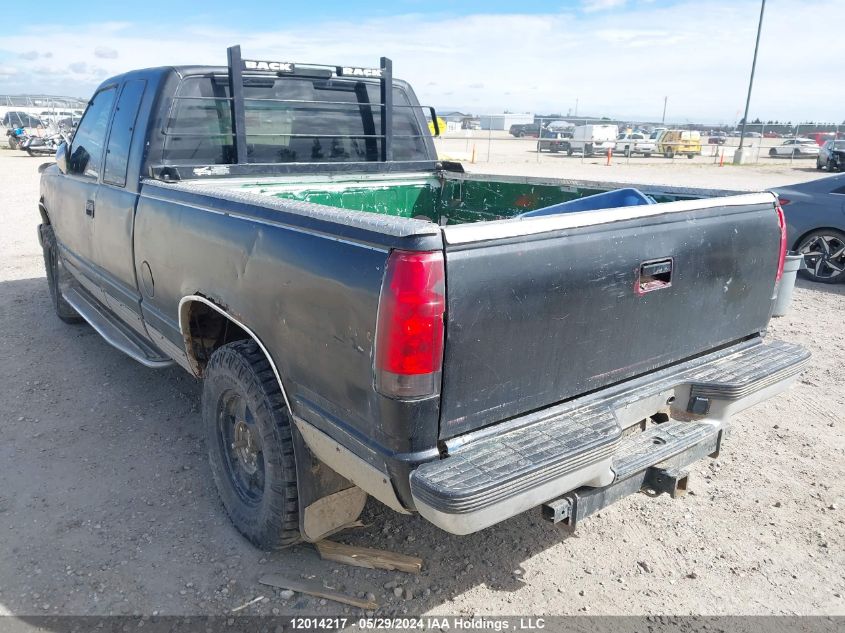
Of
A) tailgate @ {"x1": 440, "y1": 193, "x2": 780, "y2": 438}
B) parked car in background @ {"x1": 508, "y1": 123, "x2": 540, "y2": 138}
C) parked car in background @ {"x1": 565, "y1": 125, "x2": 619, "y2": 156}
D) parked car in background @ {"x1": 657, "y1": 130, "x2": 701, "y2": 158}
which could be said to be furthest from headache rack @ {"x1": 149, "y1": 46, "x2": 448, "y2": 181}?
parked car in background @ {"x1": 508, "y1": 123, "x2": 540, "y2": 138}

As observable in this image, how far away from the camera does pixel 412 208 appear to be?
489 centimetres

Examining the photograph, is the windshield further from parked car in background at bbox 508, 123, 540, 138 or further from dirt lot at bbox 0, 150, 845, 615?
parked car in background at bbox 508, 123, 540, 138

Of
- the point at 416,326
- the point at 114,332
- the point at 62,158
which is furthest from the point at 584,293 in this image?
the point at 62,158

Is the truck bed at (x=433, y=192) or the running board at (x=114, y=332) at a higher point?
the truck bed at (x=433, y=192)

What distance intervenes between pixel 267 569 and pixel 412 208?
2.83 metres

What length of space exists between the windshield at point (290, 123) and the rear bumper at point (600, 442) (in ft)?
9.08

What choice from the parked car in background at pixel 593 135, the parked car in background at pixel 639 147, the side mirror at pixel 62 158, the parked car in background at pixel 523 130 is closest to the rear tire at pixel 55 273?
the side mirror at pixel 62 158

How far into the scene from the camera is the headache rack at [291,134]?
3903 millimetres

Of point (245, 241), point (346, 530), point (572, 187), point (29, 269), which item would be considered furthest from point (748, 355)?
point (29, 269)

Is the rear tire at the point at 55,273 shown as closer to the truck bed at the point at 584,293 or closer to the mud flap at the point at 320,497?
the truck bed at the point at 584,293

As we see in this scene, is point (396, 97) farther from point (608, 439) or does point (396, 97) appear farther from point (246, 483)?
point (608, 439)

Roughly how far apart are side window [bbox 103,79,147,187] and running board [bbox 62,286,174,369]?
3.39ft

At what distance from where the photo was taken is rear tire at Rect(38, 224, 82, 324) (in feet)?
19.3

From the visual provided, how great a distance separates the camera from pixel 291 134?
14.6 feet
